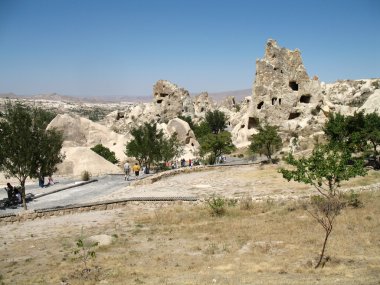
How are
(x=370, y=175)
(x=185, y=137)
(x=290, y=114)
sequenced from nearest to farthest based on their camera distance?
1. (x=370, y=175)
2. (x=290, y=114)
3. (x=185, y=137)

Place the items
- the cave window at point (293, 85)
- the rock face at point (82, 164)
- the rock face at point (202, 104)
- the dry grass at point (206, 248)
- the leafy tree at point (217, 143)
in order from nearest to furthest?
the dry grass at point (206, 248)
the rock face at point (82, 164)
the leafy tree at point (217, 143)
the cave window at point (293, 85)
the rock face at point (202, 104)

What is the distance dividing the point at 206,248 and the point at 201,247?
0.87 ft

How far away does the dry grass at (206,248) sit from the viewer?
10.4 meters

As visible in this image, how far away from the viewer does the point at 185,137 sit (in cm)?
5434

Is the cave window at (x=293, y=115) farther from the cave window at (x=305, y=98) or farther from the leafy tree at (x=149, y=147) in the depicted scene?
the leafy tree at (x=149, y=147)

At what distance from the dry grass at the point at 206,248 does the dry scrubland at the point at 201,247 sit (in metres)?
0.03

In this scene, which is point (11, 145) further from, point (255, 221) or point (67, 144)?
point (67, 144)

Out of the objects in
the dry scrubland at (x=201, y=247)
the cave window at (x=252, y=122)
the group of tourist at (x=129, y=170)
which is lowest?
the dry scrubland at (x=201, y=247)

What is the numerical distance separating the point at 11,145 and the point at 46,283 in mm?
9639

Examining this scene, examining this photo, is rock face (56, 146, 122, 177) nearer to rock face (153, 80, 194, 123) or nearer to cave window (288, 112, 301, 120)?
cave window (288, 112, 301, 120)

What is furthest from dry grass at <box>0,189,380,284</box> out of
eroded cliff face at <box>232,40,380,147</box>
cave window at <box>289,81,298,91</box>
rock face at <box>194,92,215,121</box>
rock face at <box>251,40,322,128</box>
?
rock face at <box>194,92,215,121</box>

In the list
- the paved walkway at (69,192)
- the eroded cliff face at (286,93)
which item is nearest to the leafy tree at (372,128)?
the paved walkway at (69,192)

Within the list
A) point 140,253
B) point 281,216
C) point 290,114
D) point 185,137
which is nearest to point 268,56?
point 290,114

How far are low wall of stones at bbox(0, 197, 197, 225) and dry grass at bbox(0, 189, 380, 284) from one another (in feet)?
1.91
